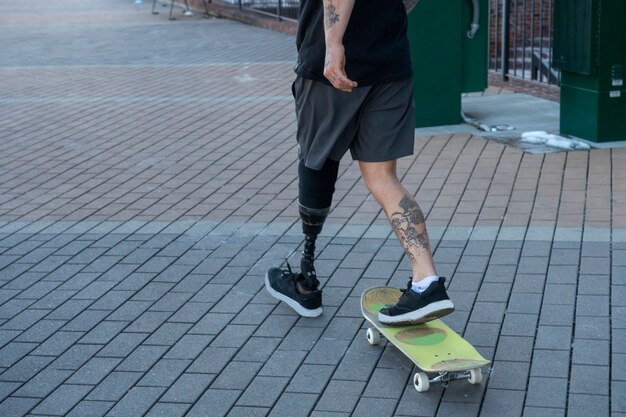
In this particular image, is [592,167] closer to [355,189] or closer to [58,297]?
[355,189]

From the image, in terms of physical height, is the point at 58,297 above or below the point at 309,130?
below

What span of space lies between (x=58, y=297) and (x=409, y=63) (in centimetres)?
218

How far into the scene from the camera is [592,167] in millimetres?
7164

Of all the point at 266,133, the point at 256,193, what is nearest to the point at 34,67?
the point at 266,133

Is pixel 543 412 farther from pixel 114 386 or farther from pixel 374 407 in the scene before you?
pixel 114 386

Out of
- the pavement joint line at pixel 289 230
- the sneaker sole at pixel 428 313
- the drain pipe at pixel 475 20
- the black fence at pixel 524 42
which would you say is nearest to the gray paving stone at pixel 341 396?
the sneaker sole at pixel 428 313

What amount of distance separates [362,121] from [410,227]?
0.51 metres

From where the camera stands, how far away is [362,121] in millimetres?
4422

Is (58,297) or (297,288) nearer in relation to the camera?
(297,288)

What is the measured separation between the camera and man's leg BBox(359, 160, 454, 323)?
164 inches

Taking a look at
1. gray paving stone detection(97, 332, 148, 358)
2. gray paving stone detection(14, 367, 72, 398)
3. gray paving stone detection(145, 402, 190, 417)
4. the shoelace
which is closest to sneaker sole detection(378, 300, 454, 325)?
the shoelace

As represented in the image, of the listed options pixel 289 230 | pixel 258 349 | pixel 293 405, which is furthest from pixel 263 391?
pixel 289 230

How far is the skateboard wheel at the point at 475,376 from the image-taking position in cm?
395

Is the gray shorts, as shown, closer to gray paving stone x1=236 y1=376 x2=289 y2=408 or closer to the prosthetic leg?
the prosthetic leg
